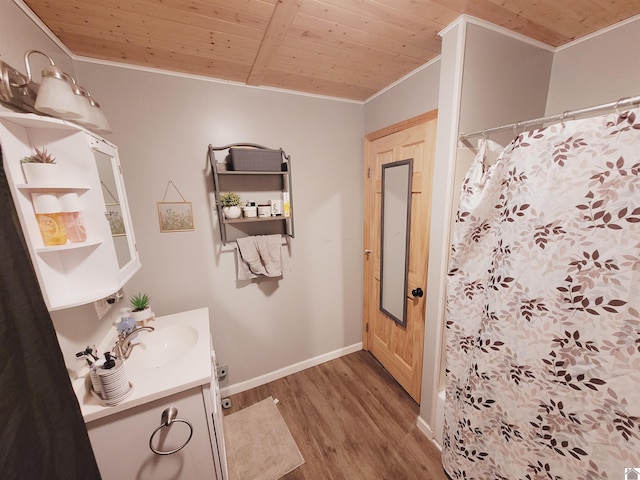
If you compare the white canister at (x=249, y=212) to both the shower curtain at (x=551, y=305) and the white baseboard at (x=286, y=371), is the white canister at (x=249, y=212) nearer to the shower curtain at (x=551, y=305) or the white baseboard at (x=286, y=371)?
the shower curtain at (x=551, y=305)

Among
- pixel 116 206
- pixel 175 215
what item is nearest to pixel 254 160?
pixel 175 215

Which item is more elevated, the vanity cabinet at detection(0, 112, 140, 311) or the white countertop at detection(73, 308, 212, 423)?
the vanity cabinet at detection(0, 112, 140, 311)

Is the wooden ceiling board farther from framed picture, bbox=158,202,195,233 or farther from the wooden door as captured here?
framed picture, bbox=158,202,195,233

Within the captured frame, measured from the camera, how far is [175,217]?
162 cm

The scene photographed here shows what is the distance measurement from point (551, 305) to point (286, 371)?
1973 mm

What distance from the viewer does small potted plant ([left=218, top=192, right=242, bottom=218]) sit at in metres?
1.62

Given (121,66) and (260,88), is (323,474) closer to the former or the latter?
(260,88)

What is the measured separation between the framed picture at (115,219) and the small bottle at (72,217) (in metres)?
0.12

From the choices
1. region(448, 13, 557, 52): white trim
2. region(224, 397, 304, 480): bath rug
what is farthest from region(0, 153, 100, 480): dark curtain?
region(448, 13, 557, 52): white trim

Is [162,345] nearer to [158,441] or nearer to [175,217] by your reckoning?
[158,441]

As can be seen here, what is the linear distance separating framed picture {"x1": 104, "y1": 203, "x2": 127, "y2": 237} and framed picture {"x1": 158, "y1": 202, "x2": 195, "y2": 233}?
351mm

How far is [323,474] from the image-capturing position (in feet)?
4.61

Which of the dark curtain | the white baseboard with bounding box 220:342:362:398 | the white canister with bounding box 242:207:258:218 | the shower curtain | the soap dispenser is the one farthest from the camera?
the white baseboard with bounding box 220:342:362:398

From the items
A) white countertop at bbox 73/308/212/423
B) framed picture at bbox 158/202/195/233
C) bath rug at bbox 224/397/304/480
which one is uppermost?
framed picture at bbox 158/202/195/233
